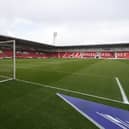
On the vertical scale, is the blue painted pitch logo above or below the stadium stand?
below

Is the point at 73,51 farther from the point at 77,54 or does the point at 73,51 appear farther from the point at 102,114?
the point at 102,114

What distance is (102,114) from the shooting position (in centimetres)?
455

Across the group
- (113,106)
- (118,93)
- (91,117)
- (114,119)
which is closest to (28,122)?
(91,117)

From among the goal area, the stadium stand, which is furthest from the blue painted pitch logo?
the stadium stand

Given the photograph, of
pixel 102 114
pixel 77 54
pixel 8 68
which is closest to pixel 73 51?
pixel 77 54

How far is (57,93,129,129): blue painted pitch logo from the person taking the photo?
393 cm

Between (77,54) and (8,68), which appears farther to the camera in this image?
(77,54)

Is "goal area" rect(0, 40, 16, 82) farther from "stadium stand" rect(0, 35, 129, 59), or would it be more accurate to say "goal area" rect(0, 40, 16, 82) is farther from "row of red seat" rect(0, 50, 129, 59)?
"stadium stand" rect(0, 35, 129, 59)

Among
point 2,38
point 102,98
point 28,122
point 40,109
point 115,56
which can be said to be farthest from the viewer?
point 115,56

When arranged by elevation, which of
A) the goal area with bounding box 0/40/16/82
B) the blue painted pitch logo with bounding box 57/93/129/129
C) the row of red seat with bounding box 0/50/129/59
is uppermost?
the row of red seat with bounding box 0/50/129/59

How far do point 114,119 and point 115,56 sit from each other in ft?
220

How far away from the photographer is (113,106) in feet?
17.1

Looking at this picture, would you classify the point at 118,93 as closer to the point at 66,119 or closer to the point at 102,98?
the point at 102,98

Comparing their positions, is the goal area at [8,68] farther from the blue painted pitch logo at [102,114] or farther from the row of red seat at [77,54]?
the row of red seat at [77,54]
